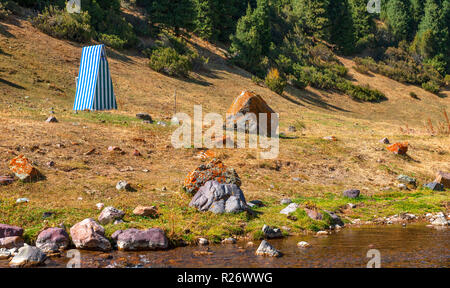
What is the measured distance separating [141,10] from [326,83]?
20.8 m

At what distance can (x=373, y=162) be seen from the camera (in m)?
18.0

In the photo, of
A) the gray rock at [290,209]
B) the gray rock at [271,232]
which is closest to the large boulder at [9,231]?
the gray rock at [271,232]

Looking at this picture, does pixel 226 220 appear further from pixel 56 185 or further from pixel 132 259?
pixel 56 185

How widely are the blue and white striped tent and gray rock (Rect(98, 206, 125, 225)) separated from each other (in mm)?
10129

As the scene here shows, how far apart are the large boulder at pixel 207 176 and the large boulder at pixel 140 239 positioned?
121 inches

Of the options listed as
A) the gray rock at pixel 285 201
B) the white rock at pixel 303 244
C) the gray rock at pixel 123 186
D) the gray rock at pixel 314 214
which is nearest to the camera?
the white rock at pixel 303 244

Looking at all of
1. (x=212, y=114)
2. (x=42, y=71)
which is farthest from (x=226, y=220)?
(x=42, y=71)

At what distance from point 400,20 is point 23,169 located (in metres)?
69.9

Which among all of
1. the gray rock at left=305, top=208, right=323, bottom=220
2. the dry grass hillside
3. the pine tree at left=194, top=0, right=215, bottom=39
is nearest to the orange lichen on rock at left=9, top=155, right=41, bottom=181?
the dry grass hillside

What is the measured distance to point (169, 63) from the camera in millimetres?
32969

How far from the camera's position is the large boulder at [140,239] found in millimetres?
8320

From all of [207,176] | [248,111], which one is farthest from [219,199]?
[248,111]

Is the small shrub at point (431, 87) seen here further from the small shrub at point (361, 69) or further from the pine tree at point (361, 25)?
the pine tree at point (361, 25)

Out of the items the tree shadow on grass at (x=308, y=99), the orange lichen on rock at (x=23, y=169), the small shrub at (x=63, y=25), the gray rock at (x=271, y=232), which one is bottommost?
the tree shadow on grass at (x=308, y=99)
